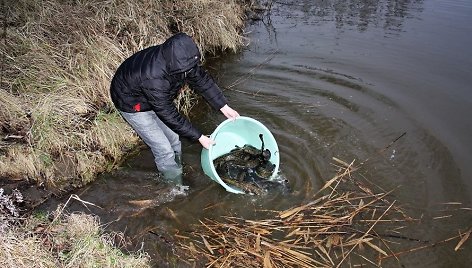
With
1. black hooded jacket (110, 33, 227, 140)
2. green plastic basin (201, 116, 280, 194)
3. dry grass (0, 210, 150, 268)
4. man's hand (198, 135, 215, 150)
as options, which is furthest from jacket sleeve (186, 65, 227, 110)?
dry grass (0, 210, 150, 268)

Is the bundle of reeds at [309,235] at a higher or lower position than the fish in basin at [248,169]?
lower

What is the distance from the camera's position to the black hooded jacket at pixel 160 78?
11.3 feet

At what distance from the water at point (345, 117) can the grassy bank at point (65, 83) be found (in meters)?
0.41

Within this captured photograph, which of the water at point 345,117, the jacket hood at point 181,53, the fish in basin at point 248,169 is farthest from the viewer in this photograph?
the fish in basin at point 248,169

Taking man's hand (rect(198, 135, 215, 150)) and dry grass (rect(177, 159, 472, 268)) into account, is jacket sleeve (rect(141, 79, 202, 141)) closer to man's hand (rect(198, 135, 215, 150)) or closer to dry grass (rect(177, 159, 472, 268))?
man's hand (rect(198, 135, 215, 150))

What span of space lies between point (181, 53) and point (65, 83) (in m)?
2.32

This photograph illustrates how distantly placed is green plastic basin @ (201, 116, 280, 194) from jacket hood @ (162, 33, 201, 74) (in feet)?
3.31

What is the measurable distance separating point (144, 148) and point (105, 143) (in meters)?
0.55

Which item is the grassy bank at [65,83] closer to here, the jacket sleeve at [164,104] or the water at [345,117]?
the water at [345,117]

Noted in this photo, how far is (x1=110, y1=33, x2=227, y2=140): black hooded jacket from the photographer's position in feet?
11.3

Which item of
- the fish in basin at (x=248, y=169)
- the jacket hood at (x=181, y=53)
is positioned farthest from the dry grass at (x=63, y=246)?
the jacket hood at (x=181, y=53)

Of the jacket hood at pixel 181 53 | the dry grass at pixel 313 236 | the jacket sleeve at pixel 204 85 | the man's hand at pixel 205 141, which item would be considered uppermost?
the jacket hood at pixel 181 53

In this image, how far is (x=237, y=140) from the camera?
5.06 metres

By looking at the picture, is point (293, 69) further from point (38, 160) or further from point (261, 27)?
point (38, 160)
